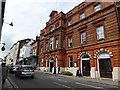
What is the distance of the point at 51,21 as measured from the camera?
A: 116 feet

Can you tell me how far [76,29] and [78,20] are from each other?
5.90 feet

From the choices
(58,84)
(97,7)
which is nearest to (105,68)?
(58,84)

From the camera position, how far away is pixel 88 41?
23016mm

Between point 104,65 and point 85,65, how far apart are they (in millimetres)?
4182

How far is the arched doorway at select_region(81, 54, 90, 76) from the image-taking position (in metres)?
23.0

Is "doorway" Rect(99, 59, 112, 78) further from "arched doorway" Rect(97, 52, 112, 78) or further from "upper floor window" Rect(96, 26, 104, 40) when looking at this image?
"upper floor window" Rect(96, 26, 104, 40)

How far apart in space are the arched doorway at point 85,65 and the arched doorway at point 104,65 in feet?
8.64

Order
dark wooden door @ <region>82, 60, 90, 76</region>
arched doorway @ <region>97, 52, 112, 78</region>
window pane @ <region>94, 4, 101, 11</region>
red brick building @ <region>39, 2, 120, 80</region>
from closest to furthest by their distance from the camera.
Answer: red brick building @ <region>39, 2, 120, 80</region>, arched doorway @ <region>97, 52, 112, 78</region>, window pane @ <region>94, 4, 101, 11</region>, dark wooden door @ <region>82, 60, 90, 76</region>

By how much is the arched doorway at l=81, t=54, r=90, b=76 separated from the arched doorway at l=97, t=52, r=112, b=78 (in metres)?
2.63

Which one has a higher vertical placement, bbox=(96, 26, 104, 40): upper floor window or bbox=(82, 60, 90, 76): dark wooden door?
bbox=(96, 26, 104, 40): upper floor window

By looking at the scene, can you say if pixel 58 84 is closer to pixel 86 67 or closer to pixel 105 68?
pixel 105 68

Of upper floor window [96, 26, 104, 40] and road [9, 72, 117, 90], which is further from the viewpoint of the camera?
upper floor window [96, 26, 104, 40]

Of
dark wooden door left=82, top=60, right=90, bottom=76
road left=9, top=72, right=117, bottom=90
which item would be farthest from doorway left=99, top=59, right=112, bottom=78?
road left=9, top=72, right=117, bottom=90

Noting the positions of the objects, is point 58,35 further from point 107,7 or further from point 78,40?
point 107,7
